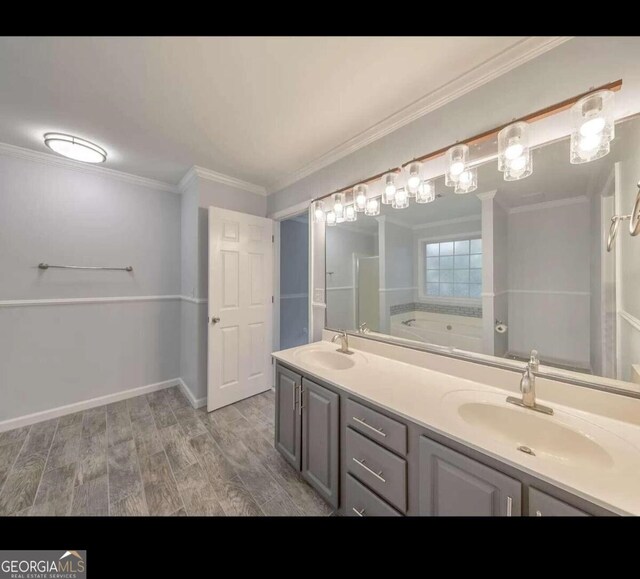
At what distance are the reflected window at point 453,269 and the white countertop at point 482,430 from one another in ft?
1.47

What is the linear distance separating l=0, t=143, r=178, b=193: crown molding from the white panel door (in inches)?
40.4

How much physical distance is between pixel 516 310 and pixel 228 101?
2.02 metres

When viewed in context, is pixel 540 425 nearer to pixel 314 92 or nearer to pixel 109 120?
pixel 314 92

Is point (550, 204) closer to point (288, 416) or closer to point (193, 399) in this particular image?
point (288, 416)

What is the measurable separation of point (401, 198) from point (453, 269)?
0.57 m

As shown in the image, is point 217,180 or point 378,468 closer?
point 378,468

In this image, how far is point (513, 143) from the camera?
1049mm

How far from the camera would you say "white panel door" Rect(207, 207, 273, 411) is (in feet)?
7.57

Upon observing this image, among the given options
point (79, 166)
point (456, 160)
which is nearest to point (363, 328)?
point (456, 160)

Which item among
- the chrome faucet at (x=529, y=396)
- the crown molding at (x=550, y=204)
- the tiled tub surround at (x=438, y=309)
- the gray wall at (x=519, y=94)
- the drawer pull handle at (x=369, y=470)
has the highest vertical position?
the gray wall at (x=519, y=94)

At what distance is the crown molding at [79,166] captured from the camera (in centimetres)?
199

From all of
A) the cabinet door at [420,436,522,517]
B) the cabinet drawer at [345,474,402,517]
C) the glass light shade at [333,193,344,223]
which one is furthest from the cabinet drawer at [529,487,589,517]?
the glass light shade at [333,193,344,223]

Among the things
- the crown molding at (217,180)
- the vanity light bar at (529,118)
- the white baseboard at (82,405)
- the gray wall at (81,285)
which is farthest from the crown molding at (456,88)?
the white baseboard at (82,405)

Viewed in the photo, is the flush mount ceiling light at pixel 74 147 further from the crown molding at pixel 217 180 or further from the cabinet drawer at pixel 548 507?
the cabinet drawer at pixel 548 507
